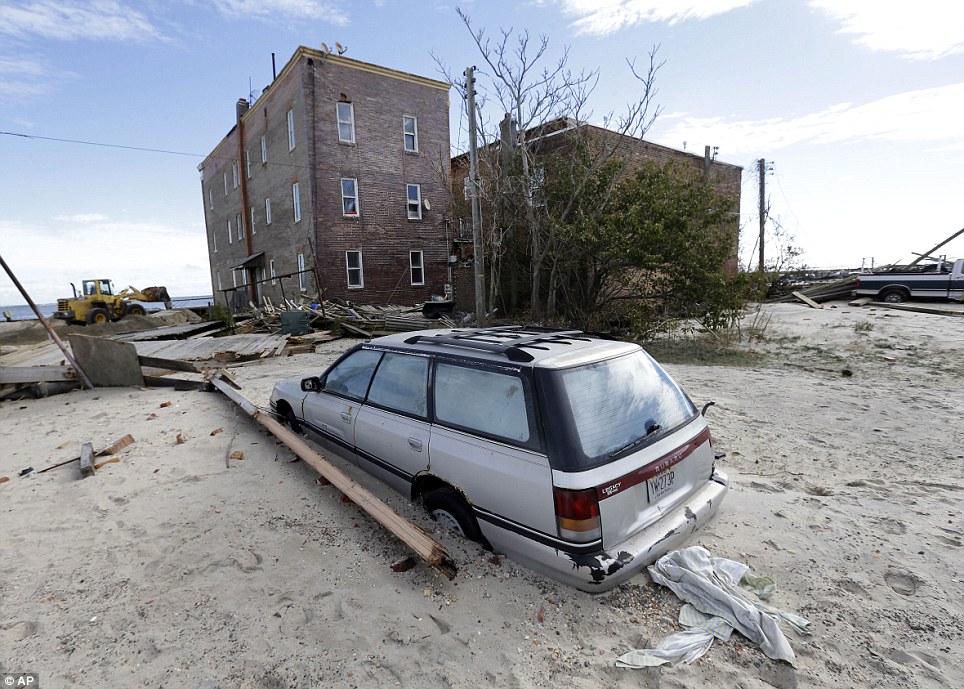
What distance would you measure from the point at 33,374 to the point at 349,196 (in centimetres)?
1420

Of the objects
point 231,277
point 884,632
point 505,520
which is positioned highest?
point 231,277

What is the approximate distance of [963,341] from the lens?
1009 centimetres

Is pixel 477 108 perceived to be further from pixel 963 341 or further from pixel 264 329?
pixel 963 341

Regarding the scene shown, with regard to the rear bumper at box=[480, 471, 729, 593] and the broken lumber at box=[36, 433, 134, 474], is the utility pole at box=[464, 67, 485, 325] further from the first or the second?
the rear bumper at box=[480, 471, 729, 593]

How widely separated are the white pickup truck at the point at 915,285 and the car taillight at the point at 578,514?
2275 cm

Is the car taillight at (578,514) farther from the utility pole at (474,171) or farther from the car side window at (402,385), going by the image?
the utility pole at (474,171)

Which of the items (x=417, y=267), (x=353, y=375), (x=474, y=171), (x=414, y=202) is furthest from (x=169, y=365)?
(x=414, y=202)

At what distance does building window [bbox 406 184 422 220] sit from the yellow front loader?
55.7 ft

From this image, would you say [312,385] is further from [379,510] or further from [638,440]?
[638,440]

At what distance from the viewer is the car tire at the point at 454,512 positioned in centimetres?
297

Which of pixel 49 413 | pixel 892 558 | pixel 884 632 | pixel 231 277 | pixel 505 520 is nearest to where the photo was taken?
pixel 884 632

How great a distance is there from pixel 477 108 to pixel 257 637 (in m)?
13.9

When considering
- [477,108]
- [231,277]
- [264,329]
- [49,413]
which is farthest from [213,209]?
[49,413]

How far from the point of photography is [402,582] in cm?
288
